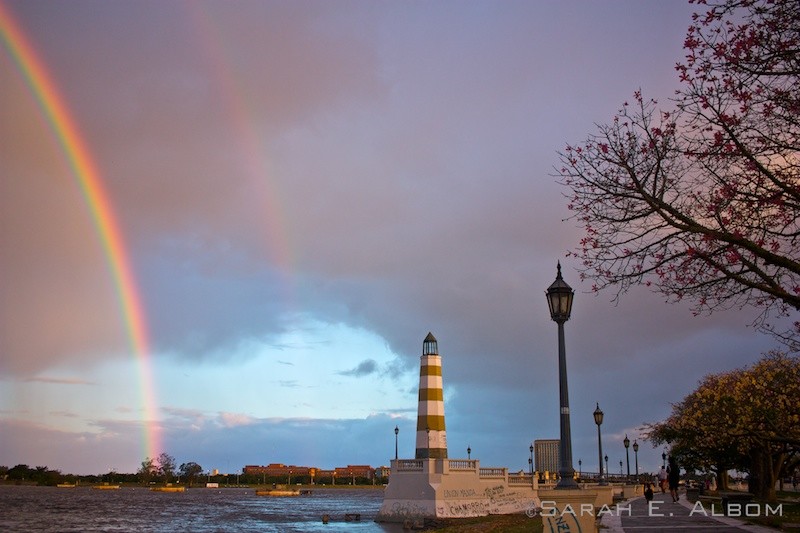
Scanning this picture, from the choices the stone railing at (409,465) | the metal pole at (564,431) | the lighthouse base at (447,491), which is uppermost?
the metal pole at (564,431)

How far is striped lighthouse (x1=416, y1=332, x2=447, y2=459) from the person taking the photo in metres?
43.4

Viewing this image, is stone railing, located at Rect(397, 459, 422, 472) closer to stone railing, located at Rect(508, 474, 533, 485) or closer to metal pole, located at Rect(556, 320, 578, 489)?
stone railing, located at Rect(508, 474, 533, 485)

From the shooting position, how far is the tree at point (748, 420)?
82.6ft

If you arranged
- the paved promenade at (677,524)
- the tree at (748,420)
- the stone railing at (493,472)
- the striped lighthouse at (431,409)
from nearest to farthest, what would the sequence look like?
the paved promenade at (677,524) → the tree at (748,420) → the striped lighthouse at (431,409) → the stone railing at (493,472)

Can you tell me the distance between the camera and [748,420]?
78.6 ft

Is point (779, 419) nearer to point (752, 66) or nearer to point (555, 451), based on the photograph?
point (752, 66)

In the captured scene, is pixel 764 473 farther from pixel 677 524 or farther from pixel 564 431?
pixel 564 431

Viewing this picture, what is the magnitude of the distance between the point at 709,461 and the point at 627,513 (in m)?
26.9

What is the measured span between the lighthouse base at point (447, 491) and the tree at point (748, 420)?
455 inches

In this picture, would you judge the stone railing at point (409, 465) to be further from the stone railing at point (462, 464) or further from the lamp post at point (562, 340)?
the lamp post at point (562, 340)

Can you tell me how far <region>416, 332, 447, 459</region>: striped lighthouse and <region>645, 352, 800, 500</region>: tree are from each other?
1397 cm

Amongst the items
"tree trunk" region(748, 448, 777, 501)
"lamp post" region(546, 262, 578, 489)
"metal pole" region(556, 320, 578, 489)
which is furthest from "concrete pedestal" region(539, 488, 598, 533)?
"tree trunk" region(748, 448, 777, 501)

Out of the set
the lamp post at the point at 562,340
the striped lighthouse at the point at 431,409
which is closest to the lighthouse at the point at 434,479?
the striped lighthouse at the point at 431,409

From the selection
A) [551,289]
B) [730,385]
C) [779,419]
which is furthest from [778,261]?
[730,385]
